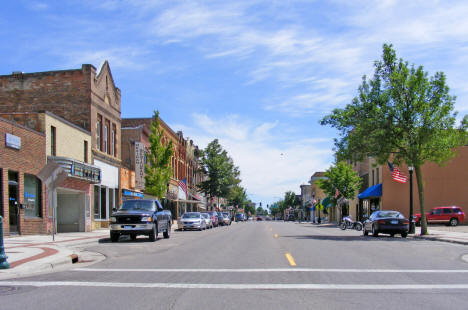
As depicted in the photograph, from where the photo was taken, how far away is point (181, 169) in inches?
2564

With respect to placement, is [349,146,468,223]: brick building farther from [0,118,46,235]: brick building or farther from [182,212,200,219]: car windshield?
[0,118,46,235]: brick building

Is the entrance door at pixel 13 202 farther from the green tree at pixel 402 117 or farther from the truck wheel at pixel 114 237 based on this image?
the green tree at pixel 402 117

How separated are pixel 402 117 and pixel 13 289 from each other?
21.8 metres

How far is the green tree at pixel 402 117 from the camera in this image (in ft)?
83.0

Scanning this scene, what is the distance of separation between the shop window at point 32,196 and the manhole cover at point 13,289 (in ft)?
51.9

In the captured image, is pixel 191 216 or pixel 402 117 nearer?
pixel 402 117

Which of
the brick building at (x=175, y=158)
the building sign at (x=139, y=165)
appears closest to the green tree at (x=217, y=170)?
the brick building at (x=175, y=158)

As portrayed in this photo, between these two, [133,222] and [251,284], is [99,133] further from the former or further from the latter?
[251,284]

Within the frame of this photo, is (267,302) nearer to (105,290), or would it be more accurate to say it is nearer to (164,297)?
(164,297)

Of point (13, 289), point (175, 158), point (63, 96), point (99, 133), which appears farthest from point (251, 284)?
point (175, 158)

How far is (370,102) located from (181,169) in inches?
1649

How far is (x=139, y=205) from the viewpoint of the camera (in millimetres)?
22047

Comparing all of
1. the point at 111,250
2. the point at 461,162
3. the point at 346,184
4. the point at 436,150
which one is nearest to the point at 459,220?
the point at 461,162

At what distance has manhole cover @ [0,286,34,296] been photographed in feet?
27.5
